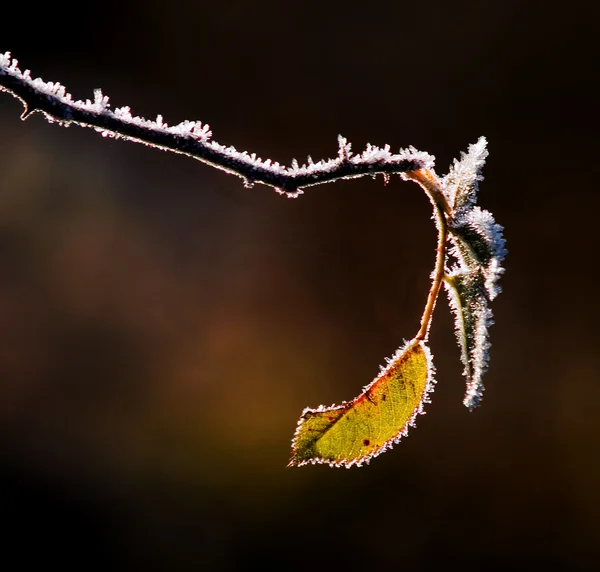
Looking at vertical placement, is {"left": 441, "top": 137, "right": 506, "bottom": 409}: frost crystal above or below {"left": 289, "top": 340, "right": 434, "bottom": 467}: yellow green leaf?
above

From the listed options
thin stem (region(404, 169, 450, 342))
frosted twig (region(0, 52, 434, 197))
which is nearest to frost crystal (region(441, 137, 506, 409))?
thin stem (region(404, 169, 450, 342))

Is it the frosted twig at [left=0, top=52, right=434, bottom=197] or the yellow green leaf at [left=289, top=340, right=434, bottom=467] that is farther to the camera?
the yellow green leaf at [left=289, top=340, right=434, bottom=467]

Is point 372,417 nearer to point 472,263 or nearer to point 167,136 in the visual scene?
point 472,263

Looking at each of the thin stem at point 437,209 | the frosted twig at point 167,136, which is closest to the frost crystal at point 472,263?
the thin stem at point 437,209

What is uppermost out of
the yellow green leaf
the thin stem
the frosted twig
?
the thin stem

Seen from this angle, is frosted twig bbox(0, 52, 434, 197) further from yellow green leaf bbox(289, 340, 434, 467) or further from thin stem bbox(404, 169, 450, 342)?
yellow green leaf bbox(289, 340, 434, 467)

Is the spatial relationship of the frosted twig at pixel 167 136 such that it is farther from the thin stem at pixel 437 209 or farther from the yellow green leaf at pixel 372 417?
the yellow green leaf at pixel 372 417

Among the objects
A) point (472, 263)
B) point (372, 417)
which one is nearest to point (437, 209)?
point (472, 263)

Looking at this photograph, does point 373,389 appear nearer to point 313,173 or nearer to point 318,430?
point 318,430
